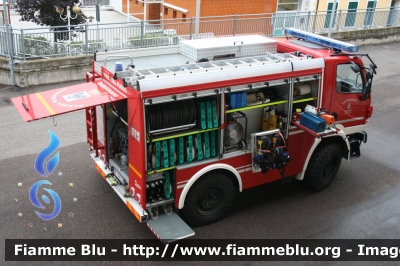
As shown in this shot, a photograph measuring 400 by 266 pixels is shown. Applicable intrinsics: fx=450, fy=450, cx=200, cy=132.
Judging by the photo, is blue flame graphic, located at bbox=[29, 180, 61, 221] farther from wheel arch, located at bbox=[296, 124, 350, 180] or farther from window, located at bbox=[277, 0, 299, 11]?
window, located at bbox=[277, 0, 299, 11]

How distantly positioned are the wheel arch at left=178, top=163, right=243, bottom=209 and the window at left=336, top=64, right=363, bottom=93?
2.32 meters

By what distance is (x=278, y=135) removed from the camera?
704 cm

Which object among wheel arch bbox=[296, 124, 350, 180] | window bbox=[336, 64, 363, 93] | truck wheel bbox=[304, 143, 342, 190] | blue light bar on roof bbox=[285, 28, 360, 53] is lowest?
truck wheel bbox=[304, 143, 342, 190]

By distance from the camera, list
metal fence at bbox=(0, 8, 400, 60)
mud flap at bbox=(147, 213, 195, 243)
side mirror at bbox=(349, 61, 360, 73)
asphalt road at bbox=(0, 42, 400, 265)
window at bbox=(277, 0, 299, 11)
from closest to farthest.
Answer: mud flap at bbox=(147, 213, 195, 243)
asphalt road at bbox=(0, 42, 400, 265)
side mirror at bbox=(349, 61, 360, 73)
metal fence at bbox=(0, 8, 400, 60)
window at bbox=(277, 0, 299, 11)

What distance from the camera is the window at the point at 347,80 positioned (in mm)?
7516

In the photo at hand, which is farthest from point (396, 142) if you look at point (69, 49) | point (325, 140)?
point (69, 49)

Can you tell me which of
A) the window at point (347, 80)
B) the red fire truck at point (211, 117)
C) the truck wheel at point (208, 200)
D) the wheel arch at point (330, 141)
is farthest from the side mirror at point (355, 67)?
the truck wheel at point (208, 200)

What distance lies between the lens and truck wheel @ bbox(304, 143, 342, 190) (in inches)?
305

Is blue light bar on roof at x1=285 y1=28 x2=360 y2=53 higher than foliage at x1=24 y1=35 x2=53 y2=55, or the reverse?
blue light bar on roof at x1=285 y1=28 x2=360 y2=53

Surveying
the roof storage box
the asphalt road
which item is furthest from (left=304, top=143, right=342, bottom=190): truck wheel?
the roof storage box

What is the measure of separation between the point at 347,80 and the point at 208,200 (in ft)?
10.4

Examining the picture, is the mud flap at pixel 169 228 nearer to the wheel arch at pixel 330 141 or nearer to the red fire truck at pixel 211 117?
the red fire truck at pixel 211 117

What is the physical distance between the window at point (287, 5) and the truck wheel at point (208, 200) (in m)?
17.2

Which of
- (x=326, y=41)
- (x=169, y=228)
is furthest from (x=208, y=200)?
(x=326, y=41)
